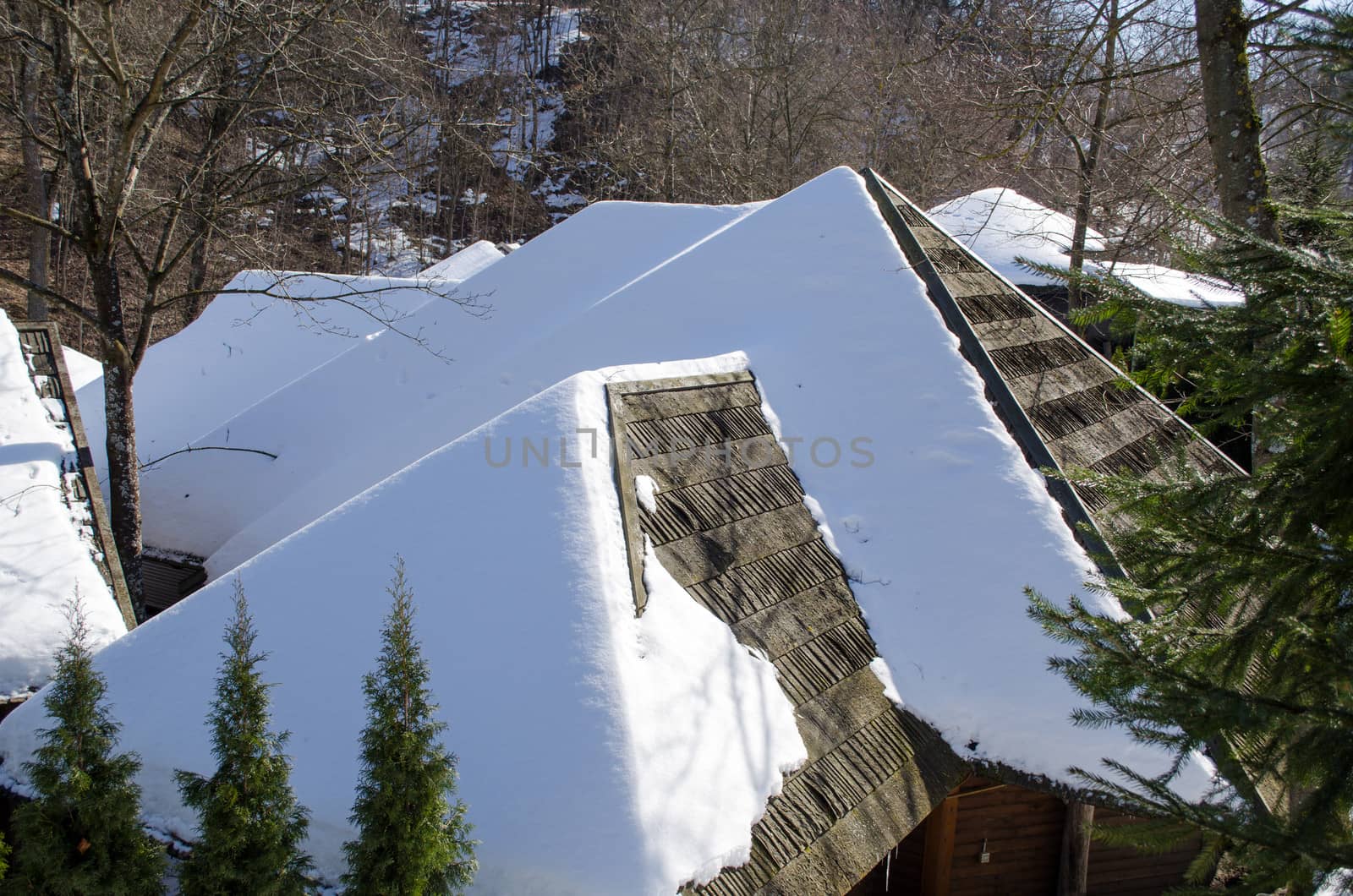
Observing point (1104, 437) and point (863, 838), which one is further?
point (1104, 437)

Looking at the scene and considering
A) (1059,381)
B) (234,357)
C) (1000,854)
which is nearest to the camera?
(1000,854)

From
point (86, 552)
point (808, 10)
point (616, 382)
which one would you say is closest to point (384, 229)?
point (808, 10)

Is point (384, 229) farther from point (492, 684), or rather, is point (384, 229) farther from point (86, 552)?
point (492, 684)

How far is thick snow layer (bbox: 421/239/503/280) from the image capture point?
1680cm

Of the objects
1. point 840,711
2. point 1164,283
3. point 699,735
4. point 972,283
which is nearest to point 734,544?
point 840,711

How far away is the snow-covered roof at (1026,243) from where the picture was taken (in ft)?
46.5

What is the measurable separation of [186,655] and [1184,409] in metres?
3.94

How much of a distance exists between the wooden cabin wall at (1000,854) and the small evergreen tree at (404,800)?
3543mm

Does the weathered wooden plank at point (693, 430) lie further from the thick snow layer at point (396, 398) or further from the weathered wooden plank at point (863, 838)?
the thick snow layer at point (396, 398)

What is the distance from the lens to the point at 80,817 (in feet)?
8.70

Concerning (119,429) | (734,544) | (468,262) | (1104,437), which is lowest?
(734,544)

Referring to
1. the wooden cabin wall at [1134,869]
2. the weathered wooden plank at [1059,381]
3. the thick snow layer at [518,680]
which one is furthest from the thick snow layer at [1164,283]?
the thick snow layer at [518,680]

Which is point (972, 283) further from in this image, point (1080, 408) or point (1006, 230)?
point (1006, 230)

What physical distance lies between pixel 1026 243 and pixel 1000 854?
1319cm
